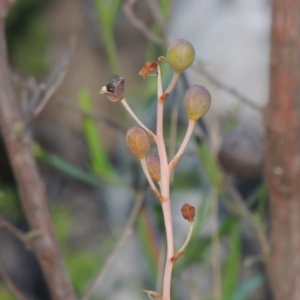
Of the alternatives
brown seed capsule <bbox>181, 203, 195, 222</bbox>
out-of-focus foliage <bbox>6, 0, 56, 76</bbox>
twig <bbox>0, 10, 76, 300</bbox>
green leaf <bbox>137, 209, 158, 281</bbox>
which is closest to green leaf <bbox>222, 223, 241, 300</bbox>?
green leaf <bbox>137, 209, 158, 281</bbox>

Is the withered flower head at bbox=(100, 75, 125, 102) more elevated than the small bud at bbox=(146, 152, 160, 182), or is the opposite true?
the withered flower head at bbox=(100, 75, 125, 102)

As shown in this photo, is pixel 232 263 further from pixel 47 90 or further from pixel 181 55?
pixel 181 55

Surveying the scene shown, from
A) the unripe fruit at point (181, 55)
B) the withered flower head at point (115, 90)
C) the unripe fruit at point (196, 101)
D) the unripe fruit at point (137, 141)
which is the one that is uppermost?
the unripe fruit at point (181, 55)

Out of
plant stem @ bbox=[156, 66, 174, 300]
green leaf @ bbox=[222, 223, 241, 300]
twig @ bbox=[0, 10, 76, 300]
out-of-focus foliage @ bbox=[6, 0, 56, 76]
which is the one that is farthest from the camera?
out-of-focus foliage @ bbox=[6, 0, 56, 76]

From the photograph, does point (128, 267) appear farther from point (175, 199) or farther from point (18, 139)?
point (18, 139)

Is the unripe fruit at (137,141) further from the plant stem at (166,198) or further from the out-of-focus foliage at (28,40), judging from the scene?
the out-of-focus foliage at (28,40)

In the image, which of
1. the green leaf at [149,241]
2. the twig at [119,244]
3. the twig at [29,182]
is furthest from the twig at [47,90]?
the green leaf at [149,241]

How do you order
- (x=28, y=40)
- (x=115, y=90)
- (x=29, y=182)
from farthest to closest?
(x=28, y=40)
(x=29, y=182)
(x=115, y=90)

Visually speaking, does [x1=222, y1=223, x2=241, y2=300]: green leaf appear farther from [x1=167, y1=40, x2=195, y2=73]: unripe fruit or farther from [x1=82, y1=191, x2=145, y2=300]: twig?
[x1=167, y1=40, x2=195, y2=73]: unripe fruit

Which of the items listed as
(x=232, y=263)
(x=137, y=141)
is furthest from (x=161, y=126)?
(x=232, y=263)
